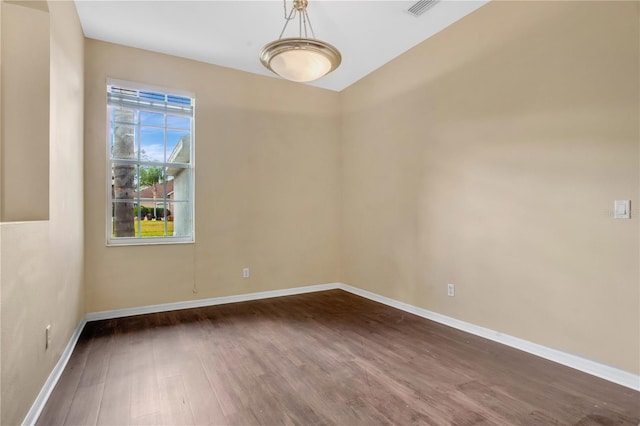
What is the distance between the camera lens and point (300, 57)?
8.20ft

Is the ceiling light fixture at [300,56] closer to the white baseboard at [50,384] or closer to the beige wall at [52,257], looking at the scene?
the beige wall at [52,257]

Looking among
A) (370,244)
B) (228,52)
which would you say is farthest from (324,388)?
(228,52)

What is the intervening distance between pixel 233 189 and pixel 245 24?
6.35 feet

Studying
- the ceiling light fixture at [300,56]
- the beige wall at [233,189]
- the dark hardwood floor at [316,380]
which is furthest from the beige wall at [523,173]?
the ceiling light fixture at [300,56]

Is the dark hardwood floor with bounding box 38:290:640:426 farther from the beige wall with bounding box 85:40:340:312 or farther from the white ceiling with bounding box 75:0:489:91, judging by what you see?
the white ceiling with bounding box 75:0:489:91

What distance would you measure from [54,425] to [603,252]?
360cm

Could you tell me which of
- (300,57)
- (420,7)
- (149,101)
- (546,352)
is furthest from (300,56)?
(546,352)

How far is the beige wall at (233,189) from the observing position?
3.55 m

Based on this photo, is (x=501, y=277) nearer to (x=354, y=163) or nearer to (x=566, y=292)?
(x=566, y=292)

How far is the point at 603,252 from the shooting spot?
228cm

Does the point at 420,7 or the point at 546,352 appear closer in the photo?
the point at 546,352

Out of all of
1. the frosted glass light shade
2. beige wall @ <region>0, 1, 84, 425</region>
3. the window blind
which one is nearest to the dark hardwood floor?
beige wall @ <region>0, 1, 84, 425</region>

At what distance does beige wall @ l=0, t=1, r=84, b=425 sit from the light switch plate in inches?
138

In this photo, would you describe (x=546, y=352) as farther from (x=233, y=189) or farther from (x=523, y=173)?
(x=233, y=189)
